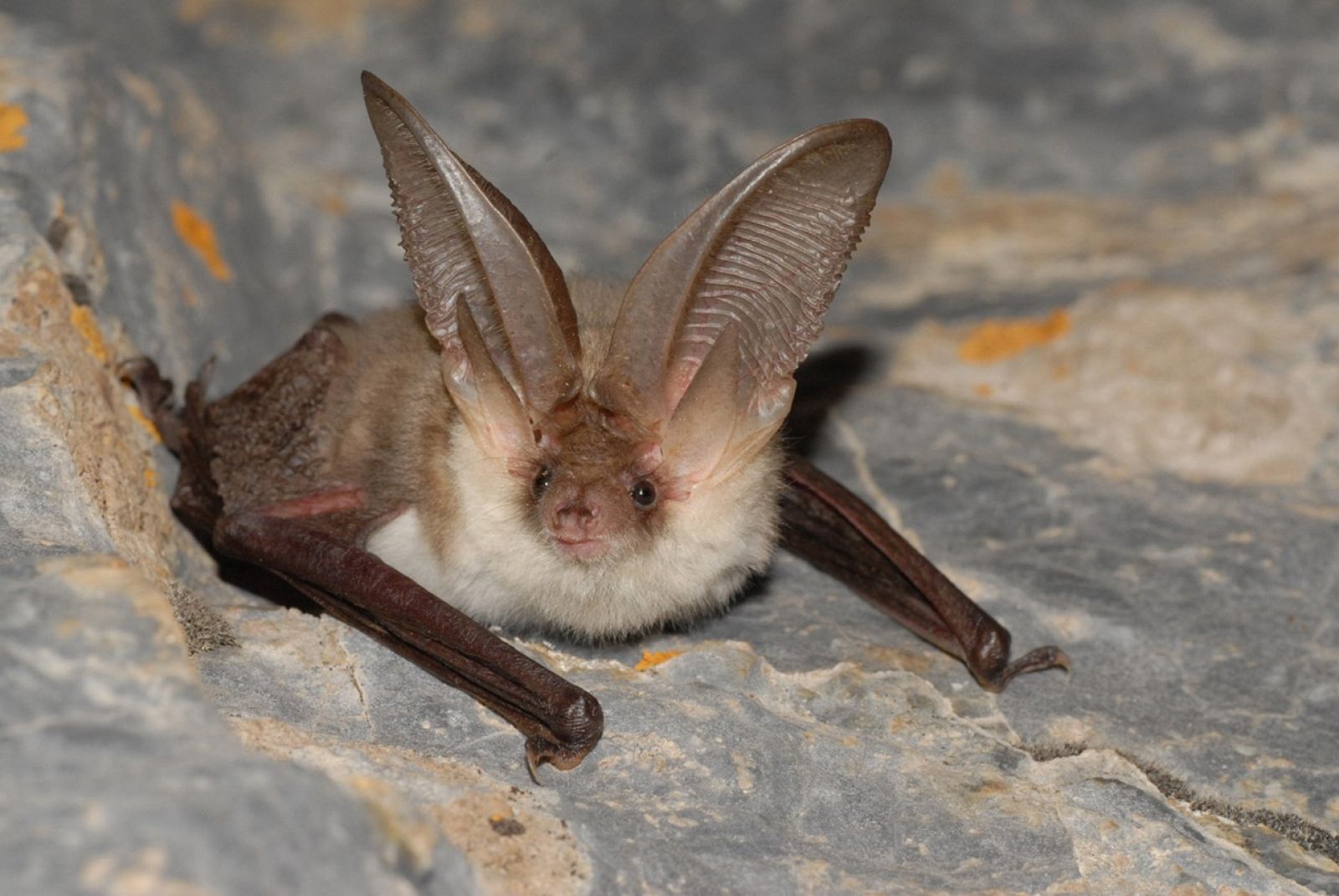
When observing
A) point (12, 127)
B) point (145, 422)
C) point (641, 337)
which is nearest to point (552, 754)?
point (641, 337)

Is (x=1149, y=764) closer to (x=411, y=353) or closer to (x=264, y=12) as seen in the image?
(x=411, y=353)

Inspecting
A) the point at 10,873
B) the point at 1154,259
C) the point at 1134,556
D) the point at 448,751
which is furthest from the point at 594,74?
the point at 10,873

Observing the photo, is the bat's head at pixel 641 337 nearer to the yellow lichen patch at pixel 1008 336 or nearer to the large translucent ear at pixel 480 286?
the large translucent ear at pixel 480 286

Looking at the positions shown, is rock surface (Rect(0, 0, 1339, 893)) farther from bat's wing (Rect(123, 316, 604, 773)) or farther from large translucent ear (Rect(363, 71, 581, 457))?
large translucent ear (Rect(363, 71, 581, 457))

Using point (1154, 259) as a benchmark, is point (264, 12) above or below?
above

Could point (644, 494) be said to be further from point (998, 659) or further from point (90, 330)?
point (90, 330)

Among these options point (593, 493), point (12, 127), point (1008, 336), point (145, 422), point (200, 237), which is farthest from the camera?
point (1008, 336)
